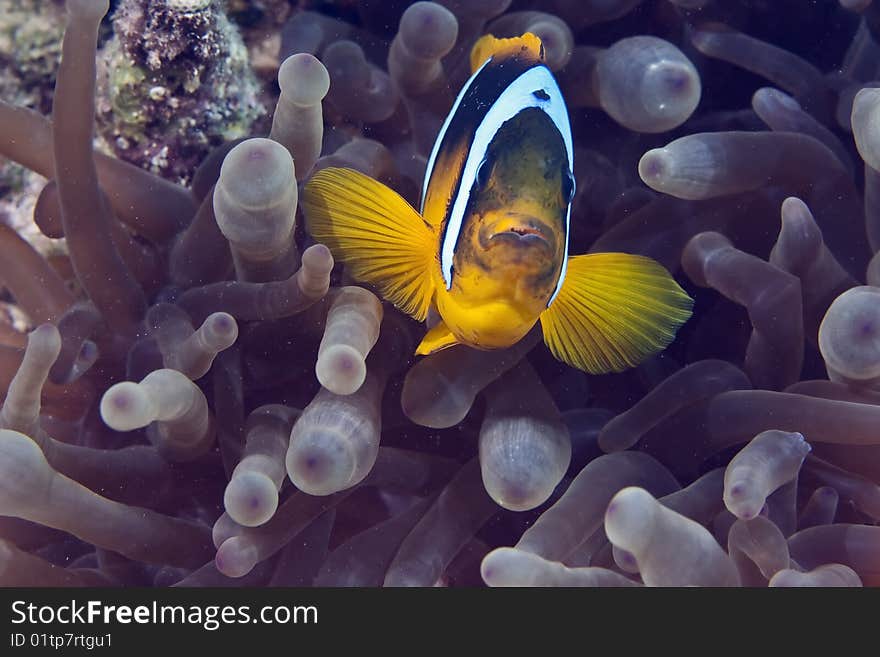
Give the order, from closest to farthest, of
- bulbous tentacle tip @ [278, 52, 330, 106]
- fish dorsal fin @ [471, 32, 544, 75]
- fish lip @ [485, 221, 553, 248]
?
fish lip @ [485, 221, 553, 248] → bulbous tentacle tip @ [278, 52, 330, 106] → fish dorsal fin @ [471, 32, 544, 75]

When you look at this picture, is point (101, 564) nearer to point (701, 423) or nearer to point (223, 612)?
point (223, 612)

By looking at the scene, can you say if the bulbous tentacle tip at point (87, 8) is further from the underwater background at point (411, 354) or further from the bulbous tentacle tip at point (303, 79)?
the bulbous tentacle tip at point (303, 79)

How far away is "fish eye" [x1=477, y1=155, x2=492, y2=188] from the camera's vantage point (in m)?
0.77

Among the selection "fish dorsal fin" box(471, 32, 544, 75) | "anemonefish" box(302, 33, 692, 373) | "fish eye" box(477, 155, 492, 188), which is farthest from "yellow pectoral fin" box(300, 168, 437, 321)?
"fish dorsal fin" box(471, 32, 544, 75)

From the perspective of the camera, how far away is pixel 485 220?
2.45 feet

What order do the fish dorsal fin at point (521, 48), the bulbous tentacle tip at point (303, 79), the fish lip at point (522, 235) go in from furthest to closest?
the fish dorsal fin at point (521, 48)
the bulbous tentacle tip at point (303, 79)
the fish lip at point (522, 235)

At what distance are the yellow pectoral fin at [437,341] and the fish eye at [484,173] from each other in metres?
0.16

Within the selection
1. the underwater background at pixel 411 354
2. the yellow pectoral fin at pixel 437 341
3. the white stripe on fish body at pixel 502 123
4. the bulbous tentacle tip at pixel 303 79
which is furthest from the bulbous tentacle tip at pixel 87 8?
the yellow pectoral fin at pixel 437 341

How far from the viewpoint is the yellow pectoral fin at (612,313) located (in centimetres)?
90

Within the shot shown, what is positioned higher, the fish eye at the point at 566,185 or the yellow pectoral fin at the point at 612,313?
the fish eye at the point at 566,185

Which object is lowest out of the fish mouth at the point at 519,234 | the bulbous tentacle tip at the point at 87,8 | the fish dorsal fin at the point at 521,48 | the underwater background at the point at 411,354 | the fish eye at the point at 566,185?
the underwater background at the point at 411,354

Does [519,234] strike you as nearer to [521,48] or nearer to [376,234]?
Answer: [376,234]

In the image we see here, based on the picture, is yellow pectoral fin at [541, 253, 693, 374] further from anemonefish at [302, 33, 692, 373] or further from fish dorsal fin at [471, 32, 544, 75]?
fish dorsal fin at [471, 32, 544, 75]

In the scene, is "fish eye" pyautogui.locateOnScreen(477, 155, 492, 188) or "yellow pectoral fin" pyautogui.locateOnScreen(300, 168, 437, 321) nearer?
"fish eye" pyautogui.locateOnScreen(477, 155, 492, 188)
